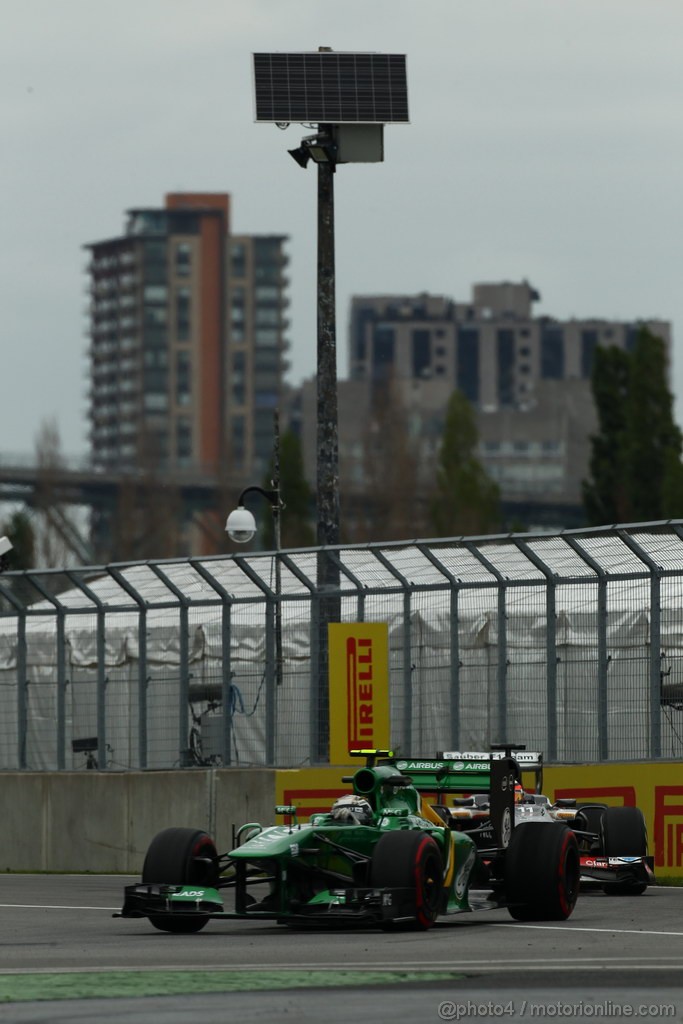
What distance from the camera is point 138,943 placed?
1395 cm

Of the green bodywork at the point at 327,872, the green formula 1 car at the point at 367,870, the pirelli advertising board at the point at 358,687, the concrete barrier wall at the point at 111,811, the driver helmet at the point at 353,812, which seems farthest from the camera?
the concrete barrier wall at the point at 111,811

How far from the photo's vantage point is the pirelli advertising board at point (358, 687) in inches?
905

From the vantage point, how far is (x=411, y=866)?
14172 mm

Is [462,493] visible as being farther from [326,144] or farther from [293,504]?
[326,144]

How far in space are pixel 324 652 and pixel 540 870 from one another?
331 inches

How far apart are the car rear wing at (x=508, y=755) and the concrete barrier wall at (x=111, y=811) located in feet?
18.0

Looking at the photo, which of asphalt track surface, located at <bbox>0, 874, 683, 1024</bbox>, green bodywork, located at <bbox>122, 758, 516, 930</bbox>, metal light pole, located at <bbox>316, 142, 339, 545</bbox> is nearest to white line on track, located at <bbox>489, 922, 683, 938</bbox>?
asphalt track surface, located at <bbox>0, 874, 683, 1024</bbox>

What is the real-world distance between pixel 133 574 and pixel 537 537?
19.2 feet

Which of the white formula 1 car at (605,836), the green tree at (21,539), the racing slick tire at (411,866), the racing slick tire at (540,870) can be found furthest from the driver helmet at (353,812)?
the green tree at (21,539)

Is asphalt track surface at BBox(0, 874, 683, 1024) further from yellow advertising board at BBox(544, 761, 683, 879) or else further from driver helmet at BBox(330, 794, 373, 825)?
yellow advertising board at BBox(544, 761, 683, 879)

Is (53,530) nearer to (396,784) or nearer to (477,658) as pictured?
(477,658)

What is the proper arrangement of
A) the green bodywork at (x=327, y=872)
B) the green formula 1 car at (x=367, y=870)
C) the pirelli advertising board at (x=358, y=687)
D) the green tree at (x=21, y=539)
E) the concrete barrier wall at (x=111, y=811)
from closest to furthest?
the green formula 1 car at (x=367, y=870)
the green bodywork at (x=327, y=872)
the pirelli advertising board at (x=358, y=687)
the concrete barrier wall at (x=111, y=811)
the green tree at (x=21, y=539)

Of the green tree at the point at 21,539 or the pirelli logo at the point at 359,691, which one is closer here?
the pirelli logo at the point at 359,691

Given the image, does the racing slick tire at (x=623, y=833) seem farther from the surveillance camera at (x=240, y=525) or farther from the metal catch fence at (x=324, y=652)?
the surveillance camera at (x=240, y=525)
